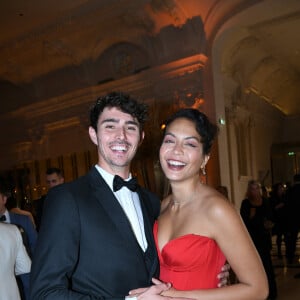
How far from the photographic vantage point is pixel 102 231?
154 centimetres

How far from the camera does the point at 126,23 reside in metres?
7.99

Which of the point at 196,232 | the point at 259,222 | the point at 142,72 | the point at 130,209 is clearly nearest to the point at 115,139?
the point at 130,209

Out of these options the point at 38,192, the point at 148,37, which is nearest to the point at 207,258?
the point at 148,37

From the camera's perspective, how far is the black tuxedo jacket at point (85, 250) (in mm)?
1423

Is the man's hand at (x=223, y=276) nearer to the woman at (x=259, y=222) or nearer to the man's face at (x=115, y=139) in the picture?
the man's face at (x=115, y=139)

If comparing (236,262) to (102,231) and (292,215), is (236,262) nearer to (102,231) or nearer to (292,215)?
(102,231)

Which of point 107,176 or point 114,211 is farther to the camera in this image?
point 107,176

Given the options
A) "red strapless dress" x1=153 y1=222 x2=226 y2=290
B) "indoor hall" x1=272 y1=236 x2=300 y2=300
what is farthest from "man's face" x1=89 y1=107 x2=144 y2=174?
"indoor hall" x1=272 y1=236 x2=300 y2=300

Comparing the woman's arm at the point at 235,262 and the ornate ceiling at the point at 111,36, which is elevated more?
the ornate ceiling at the point at 111,36

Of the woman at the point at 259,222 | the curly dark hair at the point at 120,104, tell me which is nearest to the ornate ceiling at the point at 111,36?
the woman at the point at 259,222

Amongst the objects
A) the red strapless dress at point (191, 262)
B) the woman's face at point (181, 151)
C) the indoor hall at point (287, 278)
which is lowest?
the indoor hall at point (287, 278)

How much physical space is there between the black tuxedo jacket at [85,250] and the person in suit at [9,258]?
1442mm

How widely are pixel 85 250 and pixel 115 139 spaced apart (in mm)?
510

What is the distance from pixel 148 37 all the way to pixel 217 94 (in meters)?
1.81
